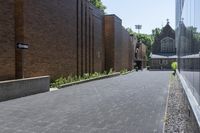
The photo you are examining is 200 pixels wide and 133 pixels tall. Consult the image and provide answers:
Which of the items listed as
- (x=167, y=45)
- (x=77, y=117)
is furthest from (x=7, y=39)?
(x=167, y=45)

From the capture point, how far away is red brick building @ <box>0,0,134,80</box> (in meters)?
18.5

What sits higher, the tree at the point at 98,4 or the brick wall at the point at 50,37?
the tree at the point at 98,4

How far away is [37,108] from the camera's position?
1334cm

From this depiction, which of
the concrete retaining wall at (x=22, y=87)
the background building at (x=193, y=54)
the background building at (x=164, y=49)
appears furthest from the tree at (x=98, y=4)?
the background building at (x=193, y=54)

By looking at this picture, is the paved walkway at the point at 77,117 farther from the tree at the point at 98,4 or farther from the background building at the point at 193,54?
the tree at the point at 98,4

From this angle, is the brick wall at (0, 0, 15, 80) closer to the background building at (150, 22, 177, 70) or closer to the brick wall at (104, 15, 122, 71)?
the brick wall at (104, 15, 122, 71)

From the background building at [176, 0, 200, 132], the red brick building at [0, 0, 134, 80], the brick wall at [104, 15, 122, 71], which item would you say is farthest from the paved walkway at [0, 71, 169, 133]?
the brick wall at [104, 15, 122, 71]

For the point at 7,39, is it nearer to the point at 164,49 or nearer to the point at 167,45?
the point at 164,49

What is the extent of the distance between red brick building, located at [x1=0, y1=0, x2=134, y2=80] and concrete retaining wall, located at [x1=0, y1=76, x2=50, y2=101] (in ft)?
3.47

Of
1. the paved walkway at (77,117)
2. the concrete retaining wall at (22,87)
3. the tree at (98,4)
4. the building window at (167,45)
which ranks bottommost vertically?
the paved walkway at (77,117)

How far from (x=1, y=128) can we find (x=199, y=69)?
19.0 ft

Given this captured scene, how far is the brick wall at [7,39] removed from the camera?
17734 millimetres

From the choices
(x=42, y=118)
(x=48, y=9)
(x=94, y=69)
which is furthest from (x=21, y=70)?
(x=94, y=69)

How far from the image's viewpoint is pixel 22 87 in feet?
57.4
